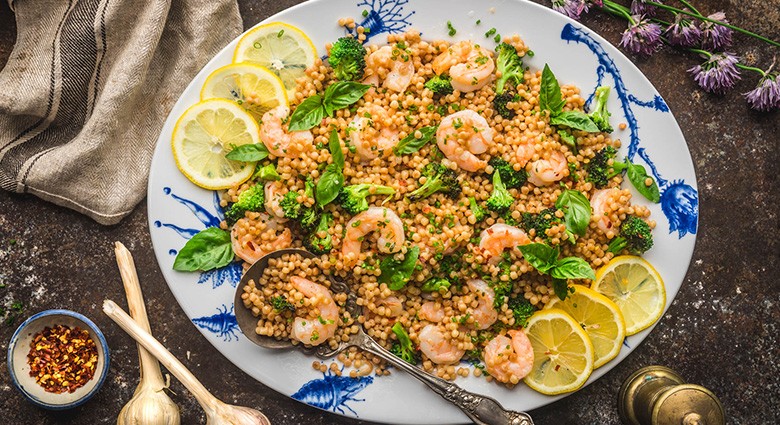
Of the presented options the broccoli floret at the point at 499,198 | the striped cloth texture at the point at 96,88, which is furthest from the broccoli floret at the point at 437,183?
the striped cloth texture at the point at 96,88

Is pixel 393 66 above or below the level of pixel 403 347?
above

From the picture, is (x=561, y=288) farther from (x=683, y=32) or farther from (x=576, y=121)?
(x=683, y=32)

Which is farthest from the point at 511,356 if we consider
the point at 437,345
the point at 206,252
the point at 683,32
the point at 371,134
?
the point at 683,32

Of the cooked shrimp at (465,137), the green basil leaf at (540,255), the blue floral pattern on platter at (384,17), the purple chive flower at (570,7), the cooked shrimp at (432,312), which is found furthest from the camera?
the purple chive flower at (570,7)

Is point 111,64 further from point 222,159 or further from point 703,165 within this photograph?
point 703,165

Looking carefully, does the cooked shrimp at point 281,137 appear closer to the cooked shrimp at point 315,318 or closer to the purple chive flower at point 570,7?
the cooked shrimp at point 315,318

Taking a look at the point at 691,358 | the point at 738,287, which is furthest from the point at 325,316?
the point at 738,287

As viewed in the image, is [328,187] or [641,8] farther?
[641,8]
